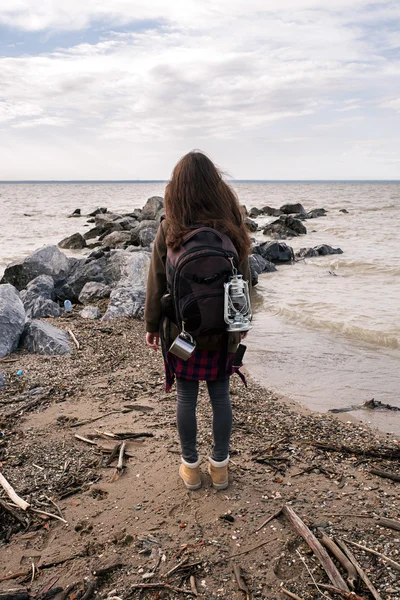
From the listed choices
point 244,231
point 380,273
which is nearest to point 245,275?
point 244,231

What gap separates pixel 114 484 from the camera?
3273 mm

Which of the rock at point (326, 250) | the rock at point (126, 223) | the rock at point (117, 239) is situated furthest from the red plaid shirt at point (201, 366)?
the rock at point (126, 223)

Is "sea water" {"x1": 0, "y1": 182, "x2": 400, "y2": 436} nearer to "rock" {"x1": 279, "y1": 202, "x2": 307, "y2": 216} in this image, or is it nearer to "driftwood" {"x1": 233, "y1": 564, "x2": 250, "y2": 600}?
"driftwood" {"x1": 233, "y1": 564, "x2": 250, "y2": 600}

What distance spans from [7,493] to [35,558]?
0.64m

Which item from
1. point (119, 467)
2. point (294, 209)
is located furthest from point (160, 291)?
point (294, 209)

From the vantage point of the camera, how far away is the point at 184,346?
9.09ft

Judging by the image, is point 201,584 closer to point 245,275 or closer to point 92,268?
point 245,275

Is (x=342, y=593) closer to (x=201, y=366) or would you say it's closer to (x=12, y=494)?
(x=201, y=366)

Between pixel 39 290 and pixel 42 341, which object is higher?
pixel 42 341

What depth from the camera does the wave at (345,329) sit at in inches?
289

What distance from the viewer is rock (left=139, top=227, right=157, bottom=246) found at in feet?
54.3

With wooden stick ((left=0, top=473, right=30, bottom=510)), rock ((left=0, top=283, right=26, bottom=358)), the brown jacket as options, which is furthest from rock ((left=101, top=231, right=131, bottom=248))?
the brown jacket

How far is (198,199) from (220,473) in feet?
5.51

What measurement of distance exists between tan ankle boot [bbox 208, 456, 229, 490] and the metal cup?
2.65 ft
